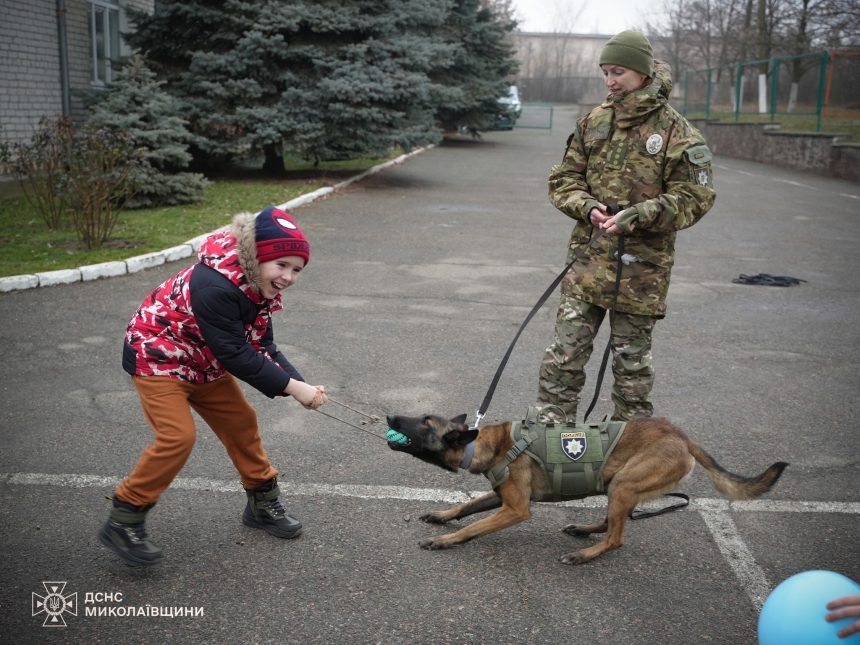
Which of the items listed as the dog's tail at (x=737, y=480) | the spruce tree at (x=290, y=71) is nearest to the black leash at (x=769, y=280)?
the dog's tail at (x=737, y=480)

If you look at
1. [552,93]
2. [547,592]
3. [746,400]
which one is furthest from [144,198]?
[552,93]

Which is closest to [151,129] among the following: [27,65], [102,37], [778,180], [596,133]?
[27,65]

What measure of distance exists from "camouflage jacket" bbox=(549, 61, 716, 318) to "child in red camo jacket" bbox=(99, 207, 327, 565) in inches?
64.1

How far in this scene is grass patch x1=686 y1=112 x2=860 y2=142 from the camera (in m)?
20.9

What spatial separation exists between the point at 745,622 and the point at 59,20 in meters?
16.1

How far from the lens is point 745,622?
2.88m

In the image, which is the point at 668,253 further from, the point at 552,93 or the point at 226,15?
the point at 552,93

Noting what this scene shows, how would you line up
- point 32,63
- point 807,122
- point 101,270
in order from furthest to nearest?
point 807,122, point 32,63, point 101,270

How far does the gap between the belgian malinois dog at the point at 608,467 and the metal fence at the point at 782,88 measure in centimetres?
2133

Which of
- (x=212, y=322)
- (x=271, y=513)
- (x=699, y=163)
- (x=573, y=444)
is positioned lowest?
(x=271, y=513)

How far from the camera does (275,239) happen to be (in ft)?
9.48

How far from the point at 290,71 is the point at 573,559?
1337 cm

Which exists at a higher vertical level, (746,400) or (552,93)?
(552,93)

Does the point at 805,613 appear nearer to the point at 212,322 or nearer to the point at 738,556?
the point at 738,556
